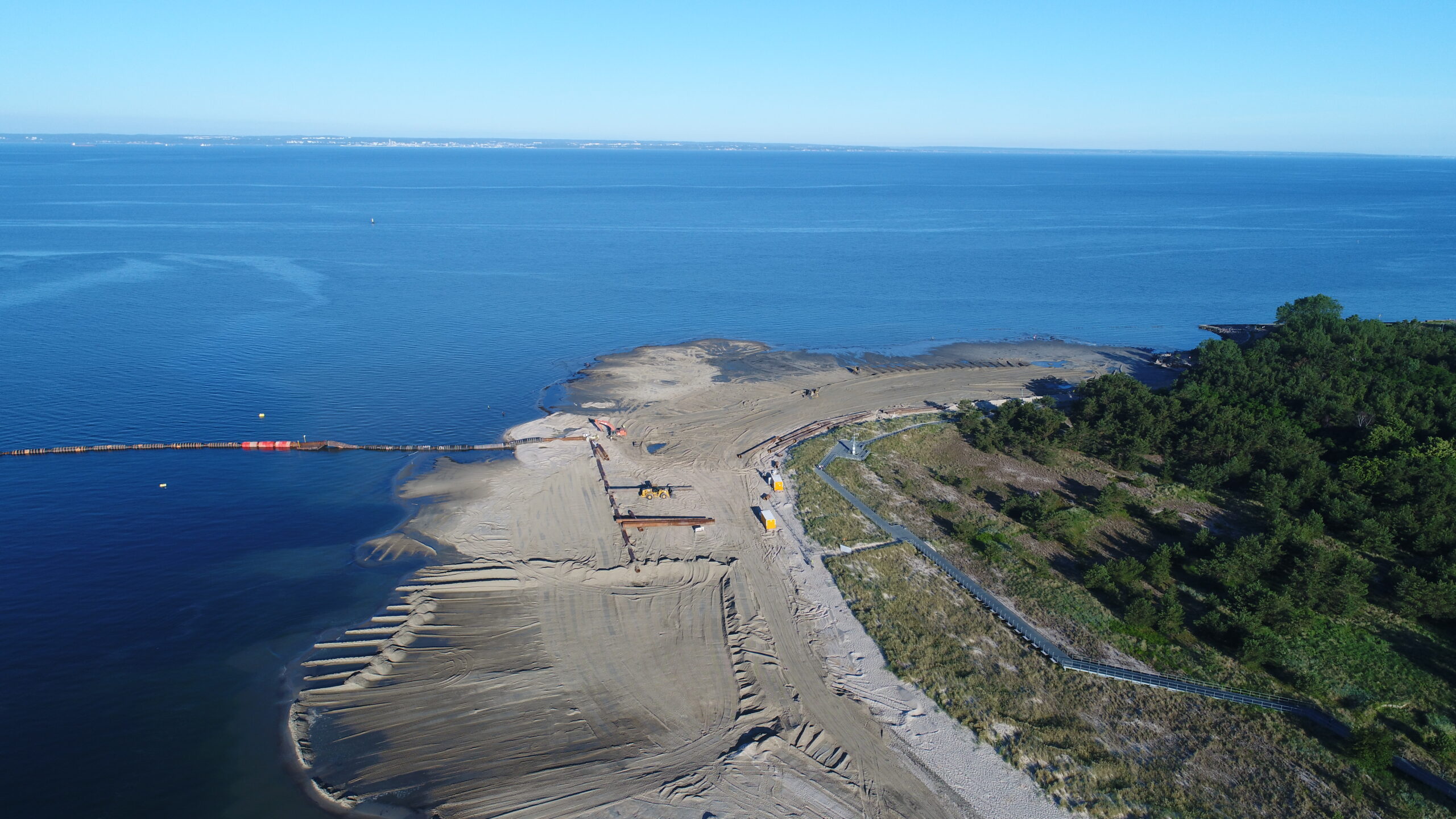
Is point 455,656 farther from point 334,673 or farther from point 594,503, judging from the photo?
point 594,503

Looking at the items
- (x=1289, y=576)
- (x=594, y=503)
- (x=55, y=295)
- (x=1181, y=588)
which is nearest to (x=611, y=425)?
(x=594, y=503)

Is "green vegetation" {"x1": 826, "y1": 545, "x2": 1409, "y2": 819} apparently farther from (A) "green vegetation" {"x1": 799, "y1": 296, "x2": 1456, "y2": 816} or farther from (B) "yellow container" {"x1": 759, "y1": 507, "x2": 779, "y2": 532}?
(B) "yellow container" {"x1": 759, "y1": 507, "x2": 779, "y2": 532}

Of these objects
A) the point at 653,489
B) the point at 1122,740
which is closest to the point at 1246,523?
the point at 1122,740

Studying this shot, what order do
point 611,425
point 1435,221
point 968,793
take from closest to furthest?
point 968,793, point 611,425, point 1435,221

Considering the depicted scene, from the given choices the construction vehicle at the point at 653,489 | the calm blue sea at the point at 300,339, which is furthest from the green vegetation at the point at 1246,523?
the calm blue sea at the point at 300,339

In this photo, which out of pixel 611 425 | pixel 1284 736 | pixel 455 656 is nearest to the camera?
pixel 1284 736

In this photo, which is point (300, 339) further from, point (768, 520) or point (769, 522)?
point (769, 522)

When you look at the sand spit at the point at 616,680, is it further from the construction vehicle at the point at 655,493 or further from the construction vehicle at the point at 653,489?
the construction vehicle at the point at 655,493
